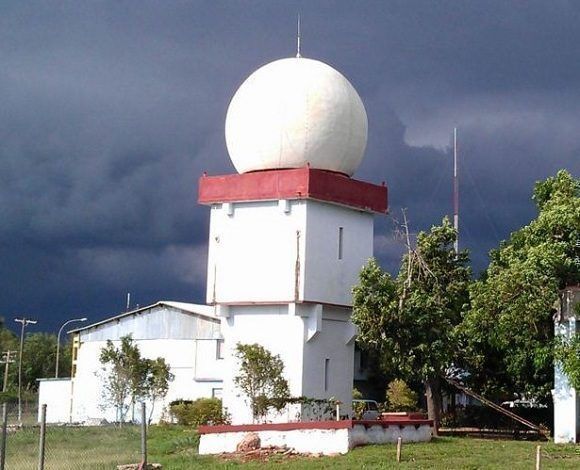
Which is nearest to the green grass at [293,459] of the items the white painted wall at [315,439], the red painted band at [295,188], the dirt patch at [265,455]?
the dirt patch at [265,455]

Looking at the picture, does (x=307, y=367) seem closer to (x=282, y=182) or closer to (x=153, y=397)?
(x=282, y=182)

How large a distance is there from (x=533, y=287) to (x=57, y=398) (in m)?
31.6

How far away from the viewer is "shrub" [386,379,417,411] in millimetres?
40250

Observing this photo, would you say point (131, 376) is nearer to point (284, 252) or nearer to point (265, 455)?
point (284, 252)

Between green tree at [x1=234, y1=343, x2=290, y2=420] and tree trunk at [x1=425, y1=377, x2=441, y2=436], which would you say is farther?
tree trunk at [x1=425, y1=377, x2=441, y2=436]

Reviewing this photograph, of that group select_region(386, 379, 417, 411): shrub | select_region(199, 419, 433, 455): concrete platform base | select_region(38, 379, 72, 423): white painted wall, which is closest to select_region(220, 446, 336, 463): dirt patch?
select_region(199, 419, 433, 455): concrete platform base

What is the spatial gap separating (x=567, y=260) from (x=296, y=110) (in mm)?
12466

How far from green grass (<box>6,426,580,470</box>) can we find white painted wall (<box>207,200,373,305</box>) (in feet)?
29.4

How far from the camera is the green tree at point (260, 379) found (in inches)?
1447

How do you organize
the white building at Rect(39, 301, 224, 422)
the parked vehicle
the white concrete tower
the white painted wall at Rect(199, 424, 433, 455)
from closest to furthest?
the white painted wall at Rect(199, 424, 433, 455) < the white concrete tower < the parked vehicle < the white building at Rect(39, 301, 224, 422)

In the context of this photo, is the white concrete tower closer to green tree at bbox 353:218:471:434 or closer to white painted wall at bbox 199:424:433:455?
green tree at bbox 353:218:471:434

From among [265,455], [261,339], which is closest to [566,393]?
[265,455]

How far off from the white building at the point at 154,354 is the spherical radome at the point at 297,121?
1252 cm

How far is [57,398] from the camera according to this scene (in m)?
54.8
